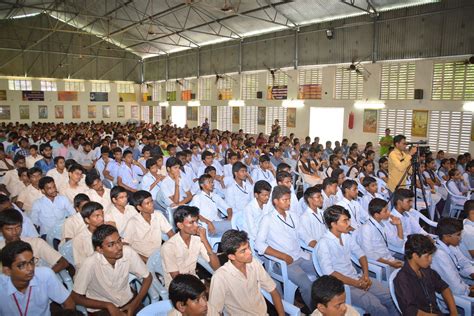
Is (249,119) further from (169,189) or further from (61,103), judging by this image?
(61,103)

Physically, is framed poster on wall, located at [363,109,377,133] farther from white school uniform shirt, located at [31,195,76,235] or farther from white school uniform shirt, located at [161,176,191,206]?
white school uniform shirt, located at [31,195,76,235]

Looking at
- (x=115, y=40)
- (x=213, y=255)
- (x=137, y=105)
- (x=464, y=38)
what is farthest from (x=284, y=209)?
(x=137, y=105)

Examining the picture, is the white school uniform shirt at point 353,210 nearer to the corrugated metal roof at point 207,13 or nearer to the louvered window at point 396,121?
the corrugated metal roof at point 207,13

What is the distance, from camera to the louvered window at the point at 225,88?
19.6 meters

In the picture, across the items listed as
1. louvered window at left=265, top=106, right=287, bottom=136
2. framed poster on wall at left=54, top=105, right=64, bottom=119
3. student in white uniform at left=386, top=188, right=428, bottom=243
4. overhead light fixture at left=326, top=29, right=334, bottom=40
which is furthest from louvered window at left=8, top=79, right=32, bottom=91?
student in white uniform at left=386, top=188, right=428, bottom=243

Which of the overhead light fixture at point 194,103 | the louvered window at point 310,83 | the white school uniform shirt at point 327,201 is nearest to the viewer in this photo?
the white school uniform shirt at point 327,201

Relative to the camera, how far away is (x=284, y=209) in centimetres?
412

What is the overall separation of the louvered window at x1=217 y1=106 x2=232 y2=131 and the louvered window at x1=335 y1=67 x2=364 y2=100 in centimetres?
700

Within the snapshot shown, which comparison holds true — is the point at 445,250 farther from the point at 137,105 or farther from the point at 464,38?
the point at 137,105

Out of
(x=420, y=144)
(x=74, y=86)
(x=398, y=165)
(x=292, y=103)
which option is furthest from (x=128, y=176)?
(x=74, y=86)

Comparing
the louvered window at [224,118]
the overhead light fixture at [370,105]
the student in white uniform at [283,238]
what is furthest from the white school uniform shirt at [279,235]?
the louvered window at [224,118]

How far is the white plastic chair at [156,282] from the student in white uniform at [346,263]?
1.41 m

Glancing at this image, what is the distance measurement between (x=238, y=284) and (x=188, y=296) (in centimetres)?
63

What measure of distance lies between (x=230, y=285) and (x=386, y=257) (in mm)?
2004
